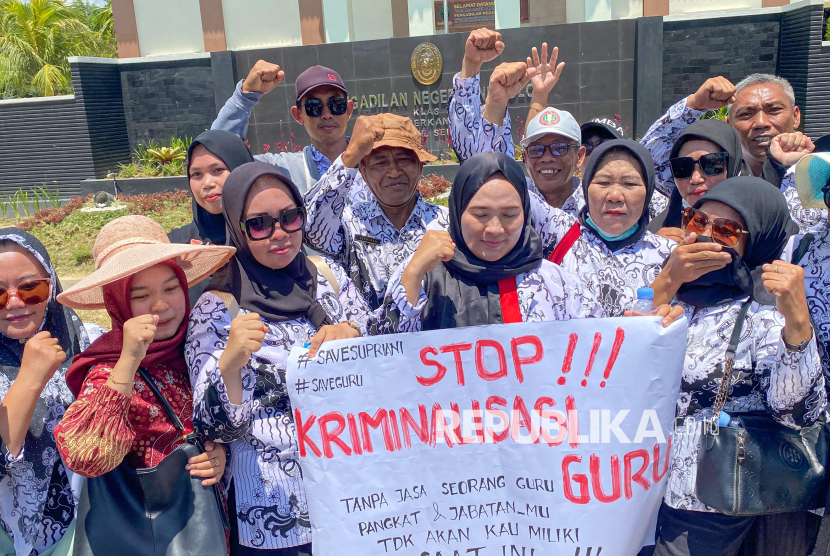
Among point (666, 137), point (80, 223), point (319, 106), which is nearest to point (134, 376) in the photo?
point (319, 106)

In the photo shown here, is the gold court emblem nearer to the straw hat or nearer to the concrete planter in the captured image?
the concrete planter

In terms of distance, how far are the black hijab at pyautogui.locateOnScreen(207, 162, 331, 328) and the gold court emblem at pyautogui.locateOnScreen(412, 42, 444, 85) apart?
10890mm

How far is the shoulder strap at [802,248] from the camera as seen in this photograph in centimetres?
260

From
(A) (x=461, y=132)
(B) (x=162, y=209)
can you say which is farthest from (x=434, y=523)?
(B) (x=162, y=209)

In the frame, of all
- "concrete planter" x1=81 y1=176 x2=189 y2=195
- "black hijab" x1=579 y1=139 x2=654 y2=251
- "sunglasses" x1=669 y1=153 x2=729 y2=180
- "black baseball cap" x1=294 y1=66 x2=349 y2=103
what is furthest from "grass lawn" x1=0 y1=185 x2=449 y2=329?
"black hijab" x1=579 y1=139 x2=654 y2=251

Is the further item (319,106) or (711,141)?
(319,106)

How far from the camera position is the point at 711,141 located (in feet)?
10.3

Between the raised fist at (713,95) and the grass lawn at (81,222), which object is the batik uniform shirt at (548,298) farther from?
the grass lawn at (81,222)

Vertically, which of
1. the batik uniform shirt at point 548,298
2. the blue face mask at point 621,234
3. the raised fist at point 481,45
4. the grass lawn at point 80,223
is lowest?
the grass lawn at point 80,223

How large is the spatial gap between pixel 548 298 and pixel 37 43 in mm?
28108

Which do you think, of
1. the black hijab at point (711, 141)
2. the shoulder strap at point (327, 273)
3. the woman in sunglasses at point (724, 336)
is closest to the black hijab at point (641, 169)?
the woman in sunglasses at point (724, 336)

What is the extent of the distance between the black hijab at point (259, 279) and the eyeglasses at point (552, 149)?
1402 mm

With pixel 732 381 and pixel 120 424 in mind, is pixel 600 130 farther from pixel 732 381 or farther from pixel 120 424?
pixel 120 424

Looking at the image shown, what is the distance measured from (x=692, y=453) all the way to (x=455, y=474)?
828 mm
